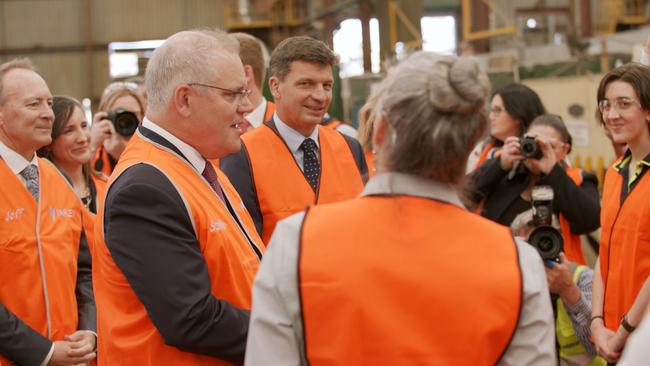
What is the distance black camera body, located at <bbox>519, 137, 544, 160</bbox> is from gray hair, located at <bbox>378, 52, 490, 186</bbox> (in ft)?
7.13

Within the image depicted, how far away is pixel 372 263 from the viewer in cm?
141

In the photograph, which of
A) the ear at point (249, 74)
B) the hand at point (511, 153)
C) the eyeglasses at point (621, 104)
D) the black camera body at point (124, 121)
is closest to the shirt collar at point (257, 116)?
the ear at point (249, 74)

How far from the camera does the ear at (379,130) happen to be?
1.48m

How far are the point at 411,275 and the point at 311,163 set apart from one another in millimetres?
1692

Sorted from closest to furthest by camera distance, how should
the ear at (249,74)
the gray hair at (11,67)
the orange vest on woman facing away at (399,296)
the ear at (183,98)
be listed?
the orange vest on woman facing away at (399,296), the ear at (183,98), the gray hair at (11,67), the ear at (249,74)

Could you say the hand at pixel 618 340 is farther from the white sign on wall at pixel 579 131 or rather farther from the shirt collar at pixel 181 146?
the white sign on wall at pixel 579 131

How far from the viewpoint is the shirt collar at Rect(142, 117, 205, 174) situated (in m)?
2.05

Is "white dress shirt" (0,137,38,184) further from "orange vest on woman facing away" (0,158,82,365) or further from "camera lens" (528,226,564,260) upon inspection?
"camera lens" (528,226,564,260)

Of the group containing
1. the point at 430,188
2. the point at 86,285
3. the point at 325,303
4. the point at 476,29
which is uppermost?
the point at 476,29

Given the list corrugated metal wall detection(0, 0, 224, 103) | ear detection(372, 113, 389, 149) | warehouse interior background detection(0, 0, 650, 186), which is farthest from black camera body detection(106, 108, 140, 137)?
corrugated metal wall detection(0, 0, 224, 103)

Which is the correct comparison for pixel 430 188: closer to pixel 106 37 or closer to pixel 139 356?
pixel 139 356

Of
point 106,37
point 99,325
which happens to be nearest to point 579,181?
point 99,325

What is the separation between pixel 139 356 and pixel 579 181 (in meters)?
2.50

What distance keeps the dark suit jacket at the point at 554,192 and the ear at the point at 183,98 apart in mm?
1749
